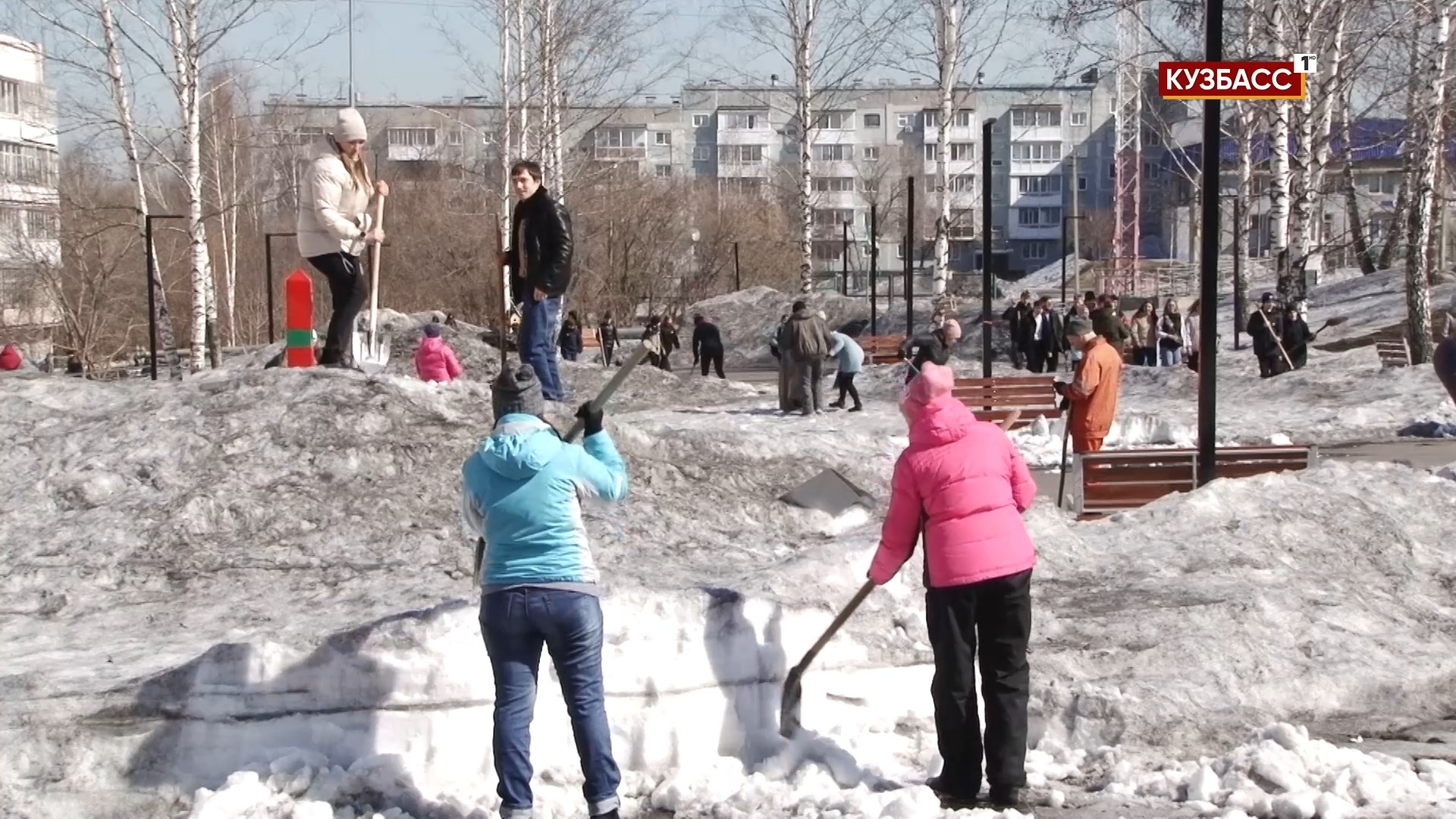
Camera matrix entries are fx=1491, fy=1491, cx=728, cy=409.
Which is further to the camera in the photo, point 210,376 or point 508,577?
point 210,376

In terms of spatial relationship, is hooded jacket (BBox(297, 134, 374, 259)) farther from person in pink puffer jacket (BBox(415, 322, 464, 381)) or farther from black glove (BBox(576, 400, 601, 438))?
black glove (BBox(576, 400, 601, 438))

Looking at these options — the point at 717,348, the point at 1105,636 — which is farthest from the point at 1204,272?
the point at 717,348

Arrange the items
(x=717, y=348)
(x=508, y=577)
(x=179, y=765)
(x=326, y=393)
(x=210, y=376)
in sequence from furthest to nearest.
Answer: (x=717, y=348) → (x=210, y=376) → (x=326, y=393) → (x=179, y=765) → (x=508, y=577)

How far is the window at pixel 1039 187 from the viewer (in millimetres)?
90375

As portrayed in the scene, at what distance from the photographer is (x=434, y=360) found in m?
12.6

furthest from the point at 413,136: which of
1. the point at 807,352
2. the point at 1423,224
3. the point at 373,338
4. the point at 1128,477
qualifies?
the point at 1128,477

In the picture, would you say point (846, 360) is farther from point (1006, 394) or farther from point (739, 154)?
point (739, 154)

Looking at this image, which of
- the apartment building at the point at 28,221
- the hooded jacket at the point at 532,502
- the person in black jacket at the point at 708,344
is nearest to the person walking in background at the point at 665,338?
the person in black jacket at the point at 708,344

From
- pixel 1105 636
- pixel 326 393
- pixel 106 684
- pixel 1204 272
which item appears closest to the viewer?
pixel 106 684

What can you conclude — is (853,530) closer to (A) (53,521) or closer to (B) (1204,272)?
(B) (1204,272)

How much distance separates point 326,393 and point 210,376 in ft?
3.77

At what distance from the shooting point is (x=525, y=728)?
14.7ft

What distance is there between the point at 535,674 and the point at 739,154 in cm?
7097

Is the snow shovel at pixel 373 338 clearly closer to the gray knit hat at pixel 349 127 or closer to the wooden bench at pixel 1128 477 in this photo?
the gray knit hat at pixel 349 127
